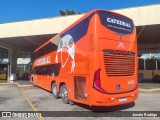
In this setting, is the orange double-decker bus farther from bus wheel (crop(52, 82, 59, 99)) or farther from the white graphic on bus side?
bus wheel (crop(52, 82, 59, 99))

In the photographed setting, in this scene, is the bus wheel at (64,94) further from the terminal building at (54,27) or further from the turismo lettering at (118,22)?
the terminal building at (54,27)

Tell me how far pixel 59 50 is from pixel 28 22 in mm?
14552

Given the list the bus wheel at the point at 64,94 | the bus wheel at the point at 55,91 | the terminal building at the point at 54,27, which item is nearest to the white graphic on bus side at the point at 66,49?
the bus wheel at the point at 64,94

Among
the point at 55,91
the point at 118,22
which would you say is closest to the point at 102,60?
the point at 118,22

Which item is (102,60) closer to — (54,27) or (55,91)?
(55,91)

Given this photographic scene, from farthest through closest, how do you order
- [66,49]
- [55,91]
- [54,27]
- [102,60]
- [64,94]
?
1. [54,27]
2. [55,91]
3. [64,94]
4. [66,49]
5. [102,60]

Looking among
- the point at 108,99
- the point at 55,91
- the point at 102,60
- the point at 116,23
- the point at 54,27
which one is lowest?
the point at 55,91

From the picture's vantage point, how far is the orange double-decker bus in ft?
25.3

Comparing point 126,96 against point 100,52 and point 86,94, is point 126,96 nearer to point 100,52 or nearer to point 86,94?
point 86,94

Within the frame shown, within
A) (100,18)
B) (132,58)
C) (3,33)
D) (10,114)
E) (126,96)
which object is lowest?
(10,114)

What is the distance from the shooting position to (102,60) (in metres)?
7.73

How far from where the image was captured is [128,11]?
789 inches

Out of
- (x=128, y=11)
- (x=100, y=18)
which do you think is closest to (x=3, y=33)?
(x=128, y=11)

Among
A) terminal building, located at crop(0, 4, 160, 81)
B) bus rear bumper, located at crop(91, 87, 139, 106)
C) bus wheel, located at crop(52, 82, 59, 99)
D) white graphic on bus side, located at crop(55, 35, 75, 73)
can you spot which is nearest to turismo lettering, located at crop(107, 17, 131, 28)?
white graphic on bus side, located at crop(55, 35, 75, 73)
